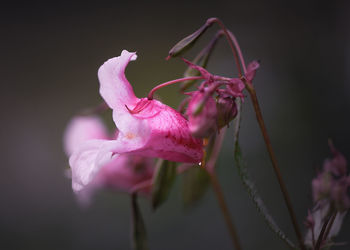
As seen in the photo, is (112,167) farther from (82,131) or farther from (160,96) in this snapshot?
(160,96)

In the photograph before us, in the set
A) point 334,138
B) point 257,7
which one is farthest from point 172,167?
point 257,7

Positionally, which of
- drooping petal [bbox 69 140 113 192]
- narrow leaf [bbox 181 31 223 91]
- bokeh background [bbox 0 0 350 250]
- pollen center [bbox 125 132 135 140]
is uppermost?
narrow leaf [bbox 181 31 223 91]

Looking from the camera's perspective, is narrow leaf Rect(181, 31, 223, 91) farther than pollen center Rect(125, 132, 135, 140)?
Yes

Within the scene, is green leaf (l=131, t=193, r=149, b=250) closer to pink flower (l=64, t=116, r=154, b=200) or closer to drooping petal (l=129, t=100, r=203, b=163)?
pink flower (l=64, t=116, r=154, b=200)

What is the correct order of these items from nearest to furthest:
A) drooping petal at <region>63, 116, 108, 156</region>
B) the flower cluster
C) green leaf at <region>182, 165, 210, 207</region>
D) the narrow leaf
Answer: the flower cluster < the narrow leaf < green leaf at <region>182, 165, 210, 207</region> < drooping petal at <region>63, 116, 108, 156</region>

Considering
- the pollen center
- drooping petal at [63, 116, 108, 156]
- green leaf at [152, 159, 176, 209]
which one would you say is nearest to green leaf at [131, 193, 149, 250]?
green leaf at [152, 159, 176, 209]

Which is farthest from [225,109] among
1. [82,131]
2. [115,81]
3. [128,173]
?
[82,131]

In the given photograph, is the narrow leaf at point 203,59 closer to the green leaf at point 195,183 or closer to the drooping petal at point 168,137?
the drooping petal at point 168,137

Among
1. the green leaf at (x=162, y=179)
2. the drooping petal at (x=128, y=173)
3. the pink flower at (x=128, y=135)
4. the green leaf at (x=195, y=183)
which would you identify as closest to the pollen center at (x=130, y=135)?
the pink flower at (x=128, y=135)
